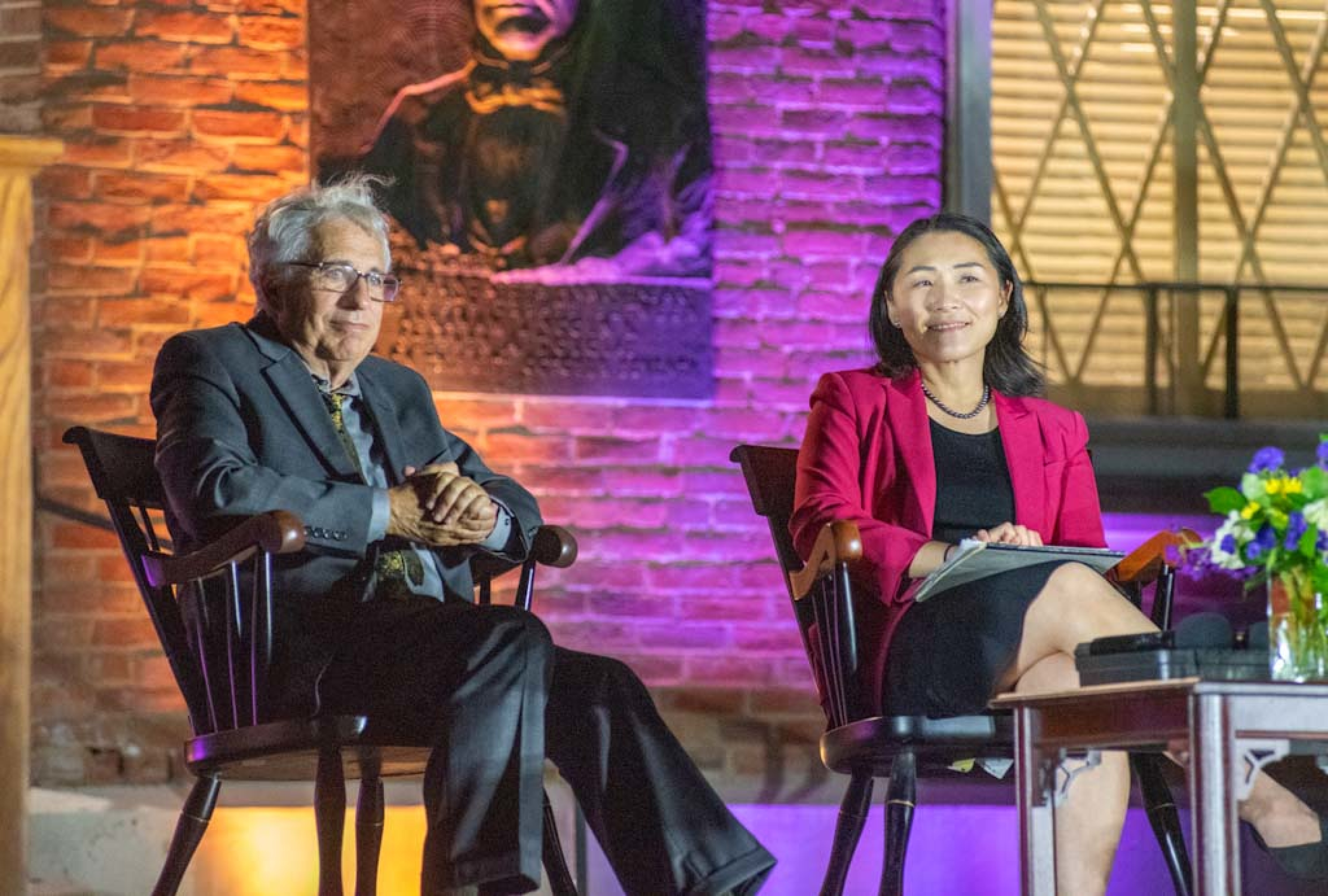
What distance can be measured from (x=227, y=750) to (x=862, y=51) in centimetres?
258

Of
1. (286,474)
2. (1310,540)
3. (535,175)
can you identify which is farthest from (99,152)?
(1310,540)

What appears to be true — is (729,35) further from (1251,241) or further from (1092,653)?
(1092,653)

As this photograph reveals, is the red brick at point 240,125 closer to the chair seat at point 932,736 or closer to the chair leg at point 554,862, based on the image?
the chair leg at point 554,862

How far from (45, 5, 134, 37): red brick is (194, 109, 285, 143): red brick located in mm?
258

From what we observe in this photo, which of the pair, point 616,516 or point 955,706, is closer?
point 955,706

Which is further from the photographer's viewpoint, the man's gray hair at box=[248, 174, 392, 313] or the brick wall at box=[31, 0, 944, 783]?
the brick wall at box=[31, 0, 944, 783]

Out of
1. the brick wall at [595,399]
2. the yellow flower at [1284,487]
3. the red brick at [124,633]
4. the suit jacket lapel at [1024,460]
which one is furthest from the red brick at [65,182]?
the yellow flower at [1284,487]

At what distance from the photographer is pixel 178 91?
4.26 meters

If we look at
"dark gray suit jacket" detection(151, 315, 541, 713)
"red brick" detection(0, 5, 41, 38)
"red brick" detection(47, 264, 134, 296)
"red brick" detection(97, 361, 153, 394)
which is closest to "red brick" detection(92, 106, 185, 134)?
"red brick" detection(0, 5, 41, 38)

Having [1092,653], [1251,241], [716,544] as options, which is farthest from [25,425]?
[1251,241]

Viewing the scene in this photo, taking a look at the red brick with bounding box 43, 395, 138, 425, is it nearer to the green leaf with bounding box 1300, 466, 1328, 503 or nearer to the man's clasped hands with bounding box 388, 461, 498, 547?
the man's clasped hands with bounding box 388, 461, 498, 547

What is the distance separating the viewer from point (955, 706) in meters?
2.90

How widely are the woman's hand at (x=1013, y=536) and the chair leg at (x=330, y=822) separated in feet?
3.58

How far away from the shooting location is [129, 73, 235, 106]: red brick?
13.9 feet
